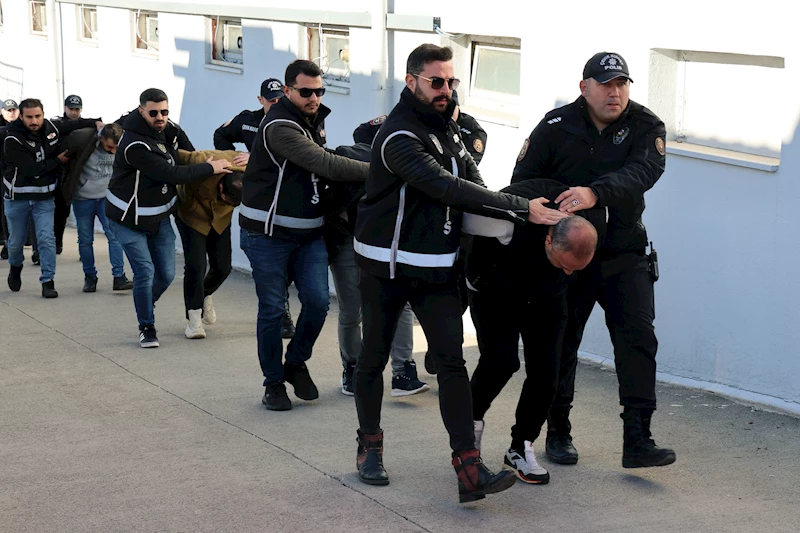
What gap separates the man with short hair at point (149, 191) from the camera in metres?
8.09

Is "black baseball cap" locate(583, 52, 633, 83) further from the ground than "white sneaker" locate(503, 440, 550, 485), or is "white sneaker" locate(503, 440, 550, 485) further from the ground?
"black baseball cap" locate(583, 52, 633, 83)

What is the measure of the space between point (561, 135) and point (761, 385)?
2318 millimetres

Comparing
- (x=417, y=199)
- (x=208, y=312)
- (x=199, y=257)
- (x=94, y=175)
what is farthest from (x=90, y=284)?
(x=417, y=199)

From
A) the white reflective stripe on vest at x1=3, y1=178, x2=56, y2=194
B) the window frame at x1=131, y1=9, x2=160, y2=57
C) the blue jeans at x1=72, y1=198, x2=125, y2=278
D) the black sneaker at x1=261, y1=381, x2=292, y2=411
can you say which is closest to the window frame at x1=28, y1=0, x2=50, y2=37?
the window frame at x1=131, y1=9, x2=160, y2=57

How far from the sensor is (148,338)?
8547mm

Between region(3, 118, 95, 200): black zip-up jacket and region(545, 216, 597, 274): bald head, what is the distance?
6.68 meters

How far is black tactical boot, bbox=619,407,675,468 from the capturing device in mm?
5383

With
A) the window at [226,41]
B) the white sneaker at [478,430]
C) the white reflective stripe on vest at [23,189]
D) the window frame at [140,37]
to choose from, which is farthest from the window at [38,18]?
the white sneaker at [478,430]

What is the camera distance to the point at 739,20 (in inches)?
264

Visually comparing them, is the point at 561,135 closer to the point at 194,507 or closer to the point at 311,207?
the point at 311,207

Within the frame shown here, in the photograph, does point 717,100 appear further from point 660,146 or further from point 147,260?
point 147,260

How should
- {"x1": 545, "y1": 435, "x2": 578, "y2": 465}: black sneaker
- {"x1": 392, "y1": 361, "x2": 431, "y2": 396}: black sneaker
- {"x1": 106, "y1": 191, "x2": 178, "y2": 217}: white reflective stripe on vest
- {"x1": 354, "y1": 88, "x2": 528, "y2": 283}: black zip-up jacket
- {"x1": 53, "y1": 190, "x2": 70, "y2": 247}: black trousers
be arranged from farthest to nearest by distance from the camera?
{"x1": 53, "y1": 190, "x2": 70, "y2": 247}: black trousers < {"x1": 106, "y1": 191, "x2": 178, "y2": 217}: white reflective stripe on vest < {"x1": 392, "y1": 361, "x2": 431, "y2": 396}: black sneaker < {"x1": 545, "y1": 435, "x2": 578, "y2": 465}: black sneaker < {"x1": 354, "y1": 88, "x2": 528, "y2": 283}: black zip-up jacket

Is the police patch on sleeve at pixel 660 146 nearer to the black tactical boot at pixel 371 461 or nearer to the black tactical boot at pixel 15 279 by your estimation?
the black tactical boot at pixel 371 461

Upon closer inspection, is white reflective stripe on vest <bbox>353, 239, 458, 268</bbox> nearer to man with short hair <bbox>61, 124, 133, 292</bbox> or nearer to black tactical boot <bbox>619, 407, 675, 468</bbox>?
black tactical boot <bbox>619, 407, 675, 468</bbox>
